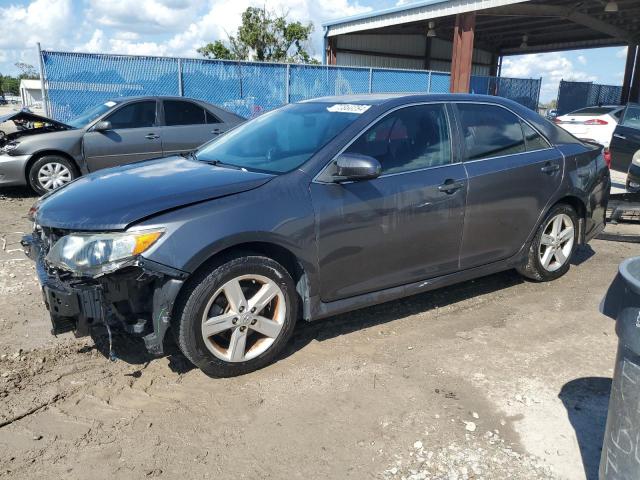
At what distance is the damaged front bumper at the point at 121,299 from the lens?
2.84 meters

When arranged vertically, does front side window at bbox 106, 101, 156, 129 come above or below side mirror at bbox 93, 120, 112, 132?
above

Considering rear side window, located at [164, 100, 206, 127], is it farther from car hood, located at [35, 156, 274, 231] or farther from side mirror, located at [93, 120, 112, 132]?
car hood, located at [35, 156, 274, 231]

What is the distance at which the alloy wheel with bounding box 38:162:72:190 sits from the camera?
8336mm

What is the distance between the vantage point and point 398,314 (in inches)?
168

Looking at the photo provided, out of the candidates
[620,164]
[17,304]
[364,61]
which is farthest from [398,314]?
[364,61]

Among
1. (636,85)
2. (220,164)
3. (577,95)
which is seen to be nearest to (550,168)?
(220,164)

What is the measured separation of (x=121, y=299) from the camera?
2877 mm

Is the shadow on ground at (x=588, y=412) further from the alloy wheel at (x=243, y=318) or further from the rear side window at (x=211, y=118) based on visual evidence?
the rear side window at (x=211, y=118)

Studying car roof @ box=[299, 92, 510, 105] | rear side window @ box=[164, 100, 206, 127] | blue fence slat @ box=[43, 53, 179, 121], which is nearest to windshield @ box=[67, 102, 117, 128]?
rear side window @ box=[164, 100, 206, 127]

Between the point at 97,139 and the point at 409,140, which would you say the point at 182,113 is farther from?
the point at 409,140

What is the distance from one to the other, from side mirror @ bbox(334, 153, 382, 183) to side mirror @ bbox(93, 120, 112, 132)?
20.0 feet

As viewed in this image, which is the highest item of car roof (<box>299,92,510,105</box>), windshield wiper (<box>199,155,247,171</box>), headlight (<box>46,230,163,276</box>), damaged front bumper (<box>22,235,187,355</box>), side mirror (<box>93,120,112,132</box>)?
car roof (<box>299,92,510,105</box>)

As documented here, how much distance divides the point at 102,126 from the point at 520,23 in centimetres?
2230

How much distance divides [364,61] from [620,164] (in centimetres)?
1865
